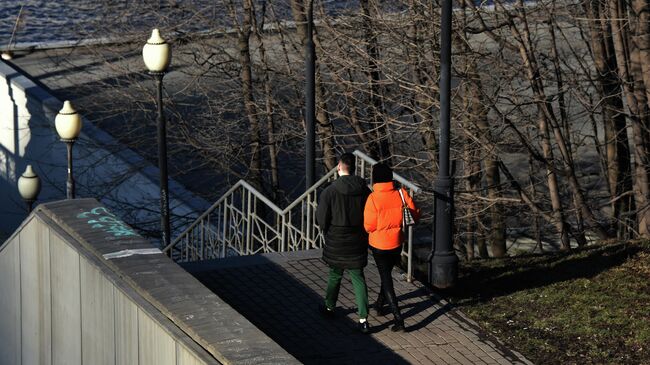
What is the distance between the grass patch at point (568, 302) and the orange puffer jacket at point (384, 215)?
4.07 feet

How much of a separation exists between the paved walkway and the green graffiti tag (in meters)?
1.39

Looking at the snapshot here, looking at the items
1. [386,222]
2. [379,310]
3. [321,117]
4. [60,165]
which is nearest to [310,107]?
[321,117]

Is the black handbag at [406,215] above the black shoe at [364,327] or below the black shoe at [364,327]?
above

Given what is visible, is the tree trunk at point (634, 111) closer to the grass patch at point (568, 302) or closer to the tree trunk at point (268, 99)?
the grass patch at point (568, 302)

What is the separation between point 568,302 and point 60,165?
59.3 feet

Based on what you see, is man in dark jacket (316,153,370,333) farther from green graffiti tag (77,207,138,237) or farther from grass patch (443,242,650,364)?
green graffiti tag (77,207,138,237)

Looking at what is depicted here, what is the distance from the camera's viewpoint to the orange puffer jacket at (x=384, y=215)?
10.1 meters

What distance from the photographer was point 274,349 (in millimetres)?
7078

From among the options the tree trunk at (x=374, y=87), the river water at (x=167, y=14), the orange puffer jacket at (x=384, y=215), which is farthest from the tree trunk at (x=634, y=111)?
the orange puffer jacket at (x=384, y=215)

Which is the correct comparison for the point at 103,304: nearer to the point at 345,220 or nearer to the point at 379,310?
the point at 345,220

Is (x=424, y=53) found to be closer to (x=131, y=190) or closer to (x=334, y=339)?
(x=334, y=339)

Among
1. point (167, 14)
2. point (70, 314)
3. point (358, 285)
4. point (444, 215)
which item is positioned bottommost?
point (70, 314)

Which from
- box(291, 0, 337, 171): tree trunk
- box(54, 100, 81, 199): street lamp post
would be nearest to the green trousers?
box(54, 100, 81, 199): street lamp post

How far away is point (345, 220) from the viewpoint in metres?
10.1
